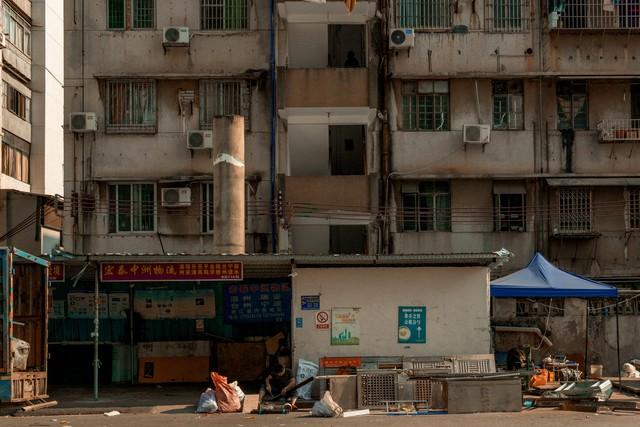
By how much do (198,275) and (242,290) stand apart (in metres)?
3.71

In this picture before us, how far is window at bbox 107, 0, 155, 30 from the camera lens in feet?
101

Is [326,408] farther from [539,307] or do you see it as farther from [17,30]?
[17,30]

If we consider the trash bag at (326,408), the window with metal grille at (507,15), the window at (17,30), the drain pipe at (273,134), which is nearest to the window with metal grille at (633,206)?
the window with metal grille at (507,15)

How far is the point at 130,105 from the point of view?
30766 mm

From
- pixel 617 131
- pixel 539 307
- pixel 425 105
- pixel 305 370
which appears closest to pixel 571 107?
pixel 617 131

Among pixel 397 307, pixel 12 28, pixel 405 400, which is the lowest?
pixel 405 400

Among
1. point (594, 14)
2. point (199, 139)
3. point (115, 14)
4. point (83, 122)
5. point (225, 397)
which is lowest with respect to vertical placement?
point (225, 397)

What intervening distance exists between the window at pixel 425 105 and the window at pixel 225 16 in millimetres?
5267

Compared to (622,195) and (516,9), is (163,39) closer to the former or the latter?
(516,9)

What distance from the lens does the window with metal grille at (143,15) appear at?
102ft

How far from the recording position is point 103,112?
30719 millimetres

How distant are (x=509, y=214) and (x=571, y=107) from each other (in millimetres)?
3778

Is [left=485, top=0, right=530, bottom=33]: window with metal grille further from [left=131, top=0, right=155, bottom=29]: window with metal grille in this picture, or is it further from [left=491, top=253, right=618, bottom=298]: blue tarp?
[left=131, top=0, right=155, bottom=29]: window with metal grille

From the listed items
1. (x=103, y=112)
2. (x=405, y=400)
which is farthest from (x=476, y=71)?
(x=405, y=400)
